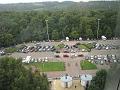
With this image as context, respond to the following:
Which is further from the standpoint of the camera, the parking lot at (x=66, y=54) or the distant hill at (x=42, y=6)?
the distant hill at (x=42, y=6)

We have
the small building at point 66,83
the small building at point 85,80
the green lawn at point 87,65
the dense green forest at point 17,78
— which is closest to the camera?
the dense green forest at point 17,78

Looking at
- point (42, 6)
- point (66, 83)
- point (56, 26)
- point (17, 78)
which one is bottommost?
point (66, 83)

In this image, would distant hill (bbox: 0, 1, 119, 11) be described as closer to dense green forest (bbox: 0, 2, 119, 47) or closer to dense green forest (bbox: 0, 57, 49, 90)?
dense green forest (bbox: 0, 2, 119, 47)

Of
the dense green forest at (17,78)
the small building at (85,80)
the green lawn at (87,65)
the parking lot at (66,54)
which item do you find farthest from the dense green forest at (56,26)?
the dense green forest at (17,78)

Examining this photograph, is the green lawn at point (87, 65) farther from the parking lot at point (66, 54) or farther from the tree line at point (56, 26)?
the tree line at point (56, 26)

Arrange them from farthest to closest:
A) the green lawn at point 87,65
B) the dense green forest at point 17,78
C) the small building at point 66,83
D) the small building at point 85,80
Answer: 1. the green lawn at point 87,65
2. the small building at point 66,83
3. the small building at point 85,80
4. the dense green forest at point 17,78

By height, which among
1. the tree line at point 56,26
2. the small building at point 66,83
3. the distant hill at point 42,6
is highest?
the distant hill at point 42,6

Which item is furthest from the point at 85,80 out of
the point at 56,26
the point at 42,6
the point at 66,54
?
the point at 42,6

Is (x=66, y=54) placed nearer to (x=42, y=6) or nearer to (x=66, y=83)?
(x=66, y=83)
